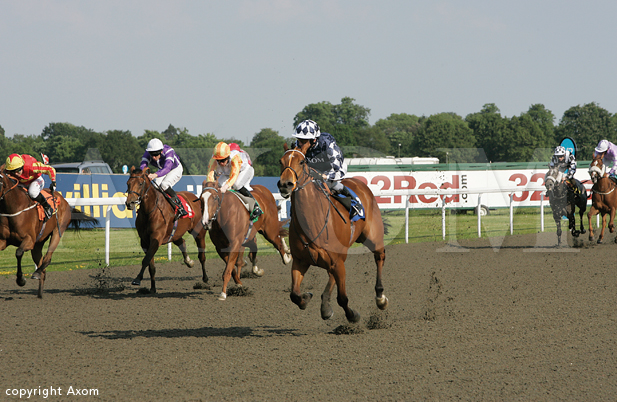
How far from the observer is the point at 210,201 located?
318 inches

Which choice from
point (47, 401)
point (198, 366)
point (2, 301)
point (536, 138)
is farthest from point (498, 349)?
point (536, 138)

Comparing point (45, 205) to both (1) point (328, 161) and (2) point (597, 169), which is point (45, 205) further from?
(2) point (597, 169)

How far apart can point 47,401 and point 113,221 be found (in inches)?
579

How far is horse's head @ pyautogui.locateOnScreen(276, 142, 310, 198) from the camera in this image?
4.79m

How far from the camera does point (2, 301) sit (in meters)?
8.14

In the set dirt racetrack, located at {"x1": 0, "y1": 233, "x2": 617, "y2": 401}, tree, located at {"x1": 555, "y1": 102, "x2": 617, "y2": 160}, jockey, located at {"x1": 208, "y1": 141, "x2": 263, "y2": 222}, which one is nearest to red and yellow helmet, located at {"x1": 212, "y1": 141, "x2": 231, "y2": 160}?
jockey, located at {"x1": 208, "y1": 141, "x2": 263, "y2": 222}

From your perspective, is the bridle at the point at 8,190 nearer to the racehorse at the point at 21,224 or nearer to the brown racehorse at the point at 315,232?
the racehorse at the point at 21,224

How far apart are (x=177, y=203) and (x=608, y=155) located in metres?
10.1

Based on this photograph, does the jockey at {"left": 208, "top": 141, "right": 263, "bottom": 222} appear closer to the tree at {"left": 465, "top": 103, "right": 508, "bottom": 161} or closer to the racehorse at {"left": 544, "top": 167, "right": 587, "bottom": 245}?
the racehorse at {"left": 544, "top": 167, "right": 587, "bottom": 245}

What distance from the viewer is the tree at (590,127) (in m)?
73.5

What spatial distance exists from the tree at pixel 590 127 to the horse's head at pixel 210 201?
7019cm

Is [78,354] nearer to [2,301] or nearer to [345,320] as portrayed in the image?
[345,320]

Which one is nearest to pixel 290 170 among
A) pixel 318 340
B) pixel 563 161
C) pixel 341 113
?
pixel 318 340

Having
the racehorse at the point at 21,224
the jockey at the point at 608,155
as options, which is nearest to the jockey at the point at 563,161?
the jockey at the point at 608,155
